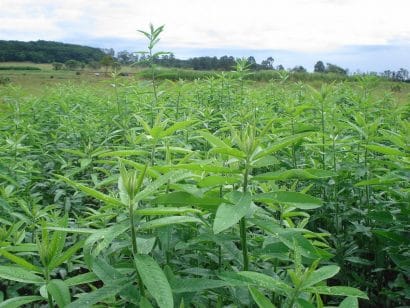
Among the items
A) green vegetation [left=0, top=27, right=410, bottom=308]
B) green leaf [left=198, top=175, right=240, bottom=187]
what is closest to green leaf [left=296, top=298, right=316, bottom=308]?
green vegetation [left=0, top=27, right=410, bottom=308]

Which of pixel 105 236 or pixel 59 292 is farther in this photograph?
pixel 59 292

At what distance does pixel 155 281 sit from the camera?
48.7 inches

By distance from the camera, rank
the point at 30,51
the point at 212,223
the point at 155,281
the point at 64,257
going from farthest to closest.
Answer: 1. the point at 30,51
2. the point at 212,223
3. the point at 64,257
4. the point at 155,281

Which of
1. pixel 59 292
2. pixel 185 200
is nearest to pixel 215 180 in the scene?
pixel 185 200

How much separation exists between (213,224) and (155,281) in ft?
0.92

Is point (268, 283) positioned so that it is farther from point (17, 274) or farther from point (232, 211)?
point (17, 274)

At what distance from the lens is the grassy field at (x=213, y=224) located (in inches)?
53.9

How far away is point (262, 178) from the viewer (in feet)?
5.04

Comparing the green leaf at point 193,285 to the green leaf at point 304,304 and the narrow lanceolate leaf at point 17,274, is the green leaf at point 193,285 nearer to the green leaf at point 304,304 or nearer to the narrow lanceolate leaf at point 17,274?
the green leaf at point 304,304

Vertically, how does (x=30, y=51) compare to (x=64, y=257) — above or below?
above

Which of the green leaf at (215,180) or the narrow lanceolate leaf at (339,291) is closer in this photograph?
the narrow lanceolate leaf at (339,291)

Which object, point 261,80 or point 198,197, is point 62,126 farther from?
point 261,80

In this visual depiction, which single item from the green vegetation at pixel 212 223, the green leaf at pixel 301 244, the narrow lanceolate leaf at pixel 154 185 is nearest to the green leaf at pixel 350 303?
the green vegetation at pixel 212 223

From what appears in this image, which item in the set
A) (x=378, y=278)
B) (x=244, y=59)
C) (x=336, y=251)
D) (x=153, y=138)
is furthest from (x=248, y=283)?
(x=244, y=59)
